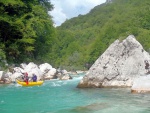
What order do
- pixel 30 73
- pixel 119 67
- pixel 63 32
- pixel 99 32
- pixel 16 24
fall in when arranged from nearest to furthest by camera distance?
pixel 16 24, pixel 119 67, pixel 30 73, pixel 99 32, pixel 63 32

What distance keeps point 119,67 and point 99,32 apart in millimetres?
117832

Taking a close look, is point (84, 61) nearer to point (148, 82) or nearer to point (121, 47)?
point (121, 47)

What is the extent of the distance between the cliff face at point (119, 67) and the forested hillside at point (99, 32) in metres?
51.5

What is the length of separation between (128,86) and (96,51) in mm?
71469

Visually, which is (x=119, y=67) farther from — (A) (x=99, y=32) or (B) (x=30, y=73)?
(A) (x=99, y=32)

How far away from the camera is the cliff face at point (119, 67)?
91.5ft

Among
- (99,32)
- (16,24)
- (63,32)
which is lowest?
(16,24)

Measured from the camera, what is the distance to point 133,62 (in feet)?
92.9

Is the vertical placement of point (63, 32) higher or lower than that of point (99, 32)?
higher

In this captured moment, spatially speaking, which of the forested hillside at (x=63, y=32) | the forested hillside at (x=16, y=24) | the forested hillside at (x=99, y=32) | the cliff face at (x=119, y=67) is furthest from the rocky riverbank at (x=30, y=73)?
the forested hillside at (x=99, y=32)

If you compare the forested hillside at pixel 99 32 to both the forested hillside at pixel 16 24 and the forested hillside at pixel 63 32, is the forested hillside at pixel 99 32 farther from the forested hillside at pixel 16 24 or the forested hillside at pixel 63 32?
the forested hillside at pixel 16 24

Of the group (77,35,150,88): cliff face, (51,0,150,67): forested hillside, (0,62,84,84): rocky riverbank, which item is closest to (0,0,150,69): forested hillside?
(51,0,150,67): forested hillside

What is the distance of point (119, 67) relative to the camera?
1122 inches

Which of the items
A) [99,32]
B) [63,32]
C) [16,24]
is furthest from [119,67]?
[63,32]
